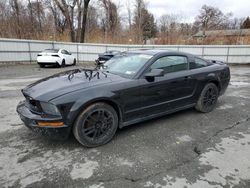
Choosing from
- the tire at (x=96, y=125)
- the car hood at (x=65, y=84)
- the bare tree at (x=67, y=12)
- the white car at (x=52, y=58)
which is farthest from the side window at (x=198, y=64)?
the bare tree at (x=67, y=12)

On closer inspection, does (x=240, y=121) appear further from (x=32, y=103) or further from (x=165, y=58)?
(x=32, y=103)

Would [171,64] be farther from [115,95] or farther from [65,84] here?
[65,84]

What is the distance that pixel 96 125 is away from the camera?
117 inches

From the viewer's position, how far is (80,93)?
275 centimetres

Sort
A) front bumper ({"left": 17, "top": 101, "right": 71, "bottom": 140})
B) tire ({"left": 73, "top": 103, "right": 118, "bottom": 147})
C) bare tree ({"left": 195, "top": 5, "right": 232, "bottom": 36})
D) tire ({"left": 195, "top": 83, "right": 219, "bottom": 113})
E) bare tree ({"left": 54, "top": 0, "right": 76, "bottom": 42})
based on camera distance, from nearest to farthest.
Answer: front bumper ({"left": 17, "top": 101, "right": 71, "bottom": 140}) → tire ({"left": 73, "top": 103, "right": 118, "bottom": 147}) → tire ({"left": 195, "top": 83, "right": 219, "bottom": 113}) → bare tree ({"left": 54, "top": 0, "right": 76, "bottom": 42}) → bare tree ({"left": 195, "top": 5, "right": 232, "bottom": 36})

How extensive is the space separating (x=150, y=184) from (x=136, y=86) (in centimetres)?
157

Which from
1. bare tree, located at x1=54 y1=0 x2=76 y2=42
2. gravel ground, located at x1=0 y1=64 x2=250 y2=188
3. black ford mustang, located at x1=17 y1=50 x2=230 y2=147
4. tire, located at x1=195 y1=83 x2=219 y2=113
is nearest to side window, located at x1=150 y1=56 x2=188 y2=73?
black ford mustang, located at x1=17 y1=50 x2=230 y2=147

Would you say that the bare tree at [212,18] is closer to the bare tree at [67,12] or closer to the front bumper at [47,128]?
the bare tree at [67,12]

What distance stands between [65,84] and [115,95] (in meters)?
0.80

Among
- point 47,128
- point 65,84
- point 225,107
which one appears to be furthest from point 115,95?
point 225,107

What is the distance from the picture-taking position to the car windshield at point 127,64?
3.47m

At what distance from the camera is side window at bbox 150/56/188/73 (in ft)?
12.0

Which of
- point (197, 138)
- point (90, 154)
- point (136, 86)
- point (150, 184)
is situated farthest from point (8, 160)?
point (197, 138)

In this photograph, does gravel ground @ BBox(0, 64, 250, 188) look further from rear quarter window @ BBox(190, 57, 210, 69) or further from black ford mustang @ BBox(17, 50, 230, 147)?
rear quarter window @ BBox(190, 57, 210, 69)
